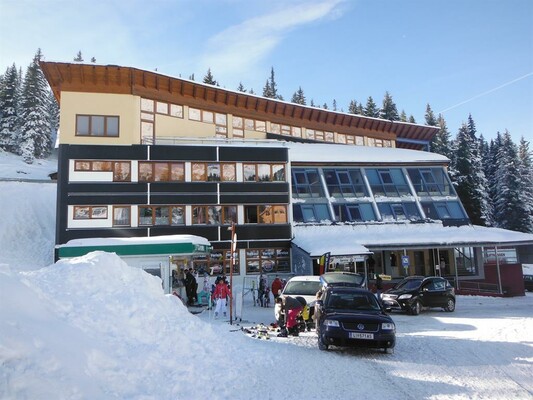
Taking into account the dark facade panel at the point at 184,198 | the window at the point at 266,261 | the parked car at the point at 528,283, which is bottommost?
the parked car at the point at 528,283

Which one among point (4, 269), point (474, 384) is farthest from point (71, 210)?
point (474, 384)

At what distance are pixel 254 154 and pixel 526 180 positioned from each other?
4267 cm

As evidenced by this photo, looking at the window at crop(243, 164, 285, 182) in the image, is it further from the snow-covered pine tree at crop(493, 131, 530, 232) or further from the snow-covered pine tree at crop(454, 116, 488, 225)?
the snow-covered pine tree at crop(493, 131, 530, 232)

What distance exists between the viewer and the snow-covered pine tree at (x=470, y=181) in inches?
2188

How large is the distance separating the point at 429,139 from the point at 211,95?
27.4 meters

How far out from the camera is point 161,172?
31.0 meters

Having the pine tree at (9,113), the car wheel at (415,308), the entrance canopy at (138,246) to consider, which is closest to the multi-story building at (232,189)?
the car wheel at (415,308)

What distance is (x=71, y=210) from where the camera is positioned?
96.7 feet

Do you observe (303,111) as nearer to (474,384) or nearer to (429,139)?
(429,139)

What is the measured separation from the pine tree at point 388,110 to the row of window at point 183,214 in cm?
4392

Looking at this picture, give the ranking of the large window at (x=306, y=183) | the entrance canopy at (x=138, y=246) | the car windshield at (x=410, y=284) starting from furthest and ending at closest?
1. the large window at (x=306, y=183)
2. the entrance canopy at (x=138, y=246)
3. the car windshield at (x=410, y=284)

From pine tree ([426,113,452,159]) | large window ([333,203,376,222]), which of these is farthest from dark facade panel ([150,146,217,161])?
pine tree ([426,113,452,159])

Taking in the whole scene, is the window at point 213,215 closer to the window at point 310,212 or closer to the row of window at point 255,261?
the row of window at point 255,261

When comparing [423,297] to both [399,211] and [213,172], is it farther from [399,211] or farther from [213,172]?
[213,172]
